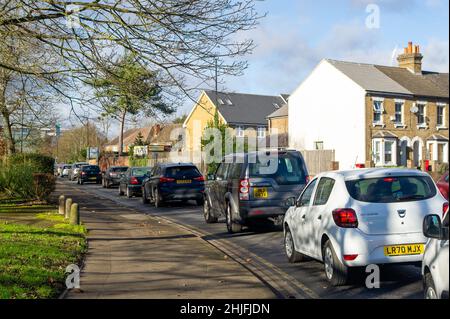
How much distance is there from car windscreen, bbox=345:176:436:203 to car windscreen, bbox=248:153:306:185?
5.41 meters

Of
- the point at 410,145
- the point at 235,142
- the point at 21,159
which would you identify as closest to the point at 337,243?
the point at 21,159

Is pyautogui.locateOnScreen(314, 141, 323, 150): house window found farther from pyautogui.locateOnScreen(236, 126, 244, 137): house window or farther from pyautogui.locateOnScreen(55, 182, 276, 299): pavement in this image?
pyautogui.locateOnScreen(55, 182, 276, 299): pavement

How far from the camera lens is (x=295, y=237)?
32.1ft

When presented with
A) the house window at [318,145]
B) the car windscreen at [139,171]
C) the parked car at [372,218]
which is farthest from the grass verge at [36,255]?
the house window at [318,145]

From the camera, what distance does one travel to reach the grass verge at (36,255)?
7.60 m

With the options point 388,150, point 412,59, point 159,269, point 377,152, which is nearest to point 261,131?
point 412,59

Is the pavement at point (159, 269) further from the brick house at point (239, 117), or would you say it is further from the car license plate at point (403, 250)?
the brick house at point (239, 117)

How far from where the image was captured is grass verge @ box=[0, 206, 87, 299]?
24.9 ft

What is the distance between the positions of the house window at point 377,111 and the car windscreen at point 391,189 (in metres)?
34.3

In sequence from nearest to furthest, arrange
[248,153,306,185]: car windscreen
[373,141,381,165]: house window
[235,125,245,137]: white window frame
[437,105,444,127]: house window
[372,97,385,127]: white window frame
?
[248,153,306,185]: car windscreen, [437,105,444,127]: house window, [373,141,381,165]: house window, [372,97,385,127]: white window frame, [235,125,245,137]: white window frame

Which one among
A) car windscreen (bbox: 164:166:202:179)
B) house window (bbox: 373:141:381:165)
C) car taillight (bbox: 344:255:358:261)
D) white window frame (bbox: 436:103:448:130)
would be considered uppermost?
white window frame (bbox: 436:103:448:130)

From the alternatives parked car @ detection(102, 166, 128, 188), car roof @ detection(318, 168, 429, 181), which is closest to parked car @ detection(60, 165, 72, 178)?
parked car @ detection(102, 166, 128, 188)

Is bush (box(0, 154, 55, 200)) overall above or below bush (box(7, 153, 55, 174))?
below

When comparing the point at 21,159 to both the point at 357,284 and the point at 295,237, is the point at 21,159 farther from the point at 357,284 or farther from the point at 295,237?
the point at 357,284
